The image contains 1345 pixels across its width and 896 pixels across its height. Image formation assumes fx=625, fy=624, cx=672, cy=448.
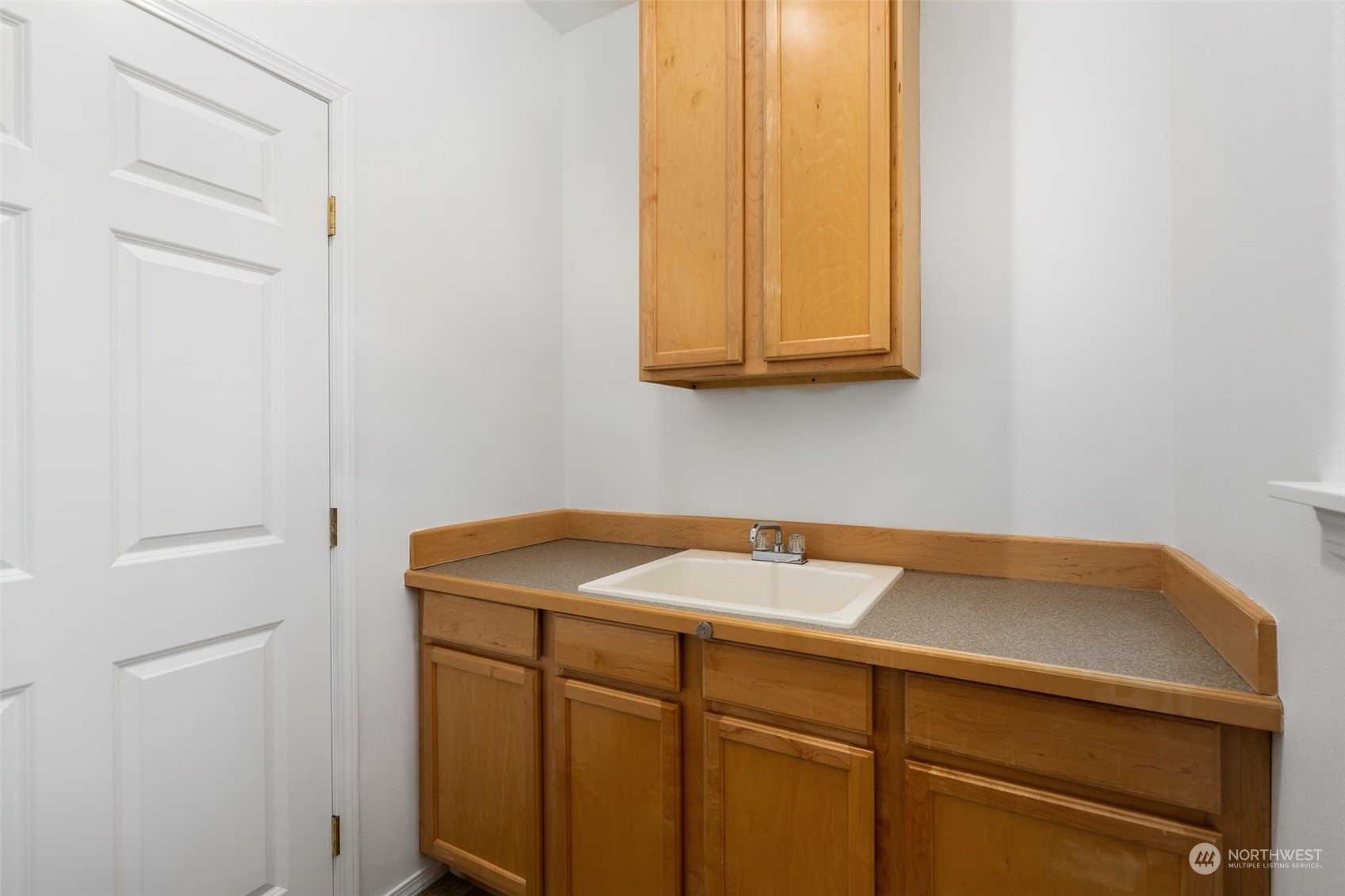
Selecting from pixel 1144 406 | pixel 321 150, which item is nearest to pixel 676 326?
pixel 321 150

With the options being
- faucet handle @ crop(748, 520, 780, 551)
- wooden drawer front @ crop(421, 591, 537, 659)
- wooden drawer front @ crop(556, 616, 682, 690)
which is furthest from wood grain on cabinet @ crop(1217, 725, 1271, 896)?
wooden drawer front @ crop(421, 591, 537, 659)

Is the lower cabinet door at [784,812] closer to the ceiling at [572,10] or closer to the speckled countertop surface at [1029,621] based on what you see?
the speckled countertop surface at [1029,621]

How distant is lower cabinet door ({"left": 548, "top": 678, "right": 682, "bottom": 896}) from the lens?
132 centimetres

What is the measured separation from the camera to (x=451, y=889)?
1740mm

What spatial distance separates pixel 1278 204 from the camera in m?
0.85

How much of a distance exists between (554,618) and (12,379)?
3.50ft

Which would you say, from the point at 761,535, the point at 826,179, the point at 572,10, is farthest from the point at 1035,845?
the point at 572,10

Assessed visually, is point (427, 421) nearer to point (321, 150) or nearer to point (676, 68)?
point (321, 150)

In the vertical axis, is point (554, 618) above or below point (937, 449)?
below

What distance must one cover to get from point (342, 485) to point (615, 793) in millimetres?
981

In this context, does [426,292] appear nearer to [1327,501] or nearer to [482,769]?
[482,769]

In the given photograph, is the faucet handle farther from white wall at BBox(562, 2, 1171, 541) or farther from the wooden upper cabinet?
the wooden upper cabinet

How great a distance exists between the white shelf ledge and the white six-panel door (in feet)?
5.71

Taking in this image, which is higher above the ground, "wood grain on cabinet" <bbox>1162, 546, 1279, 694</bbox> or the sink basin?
"wood grain on cabinet" <bbox>1162, 546, 1279, 694</bbox>
